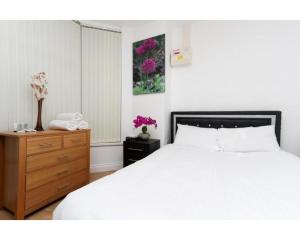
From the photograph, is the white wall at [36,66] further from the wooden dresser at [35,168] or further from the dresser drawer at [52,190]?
the dresser drawer at [52,190]

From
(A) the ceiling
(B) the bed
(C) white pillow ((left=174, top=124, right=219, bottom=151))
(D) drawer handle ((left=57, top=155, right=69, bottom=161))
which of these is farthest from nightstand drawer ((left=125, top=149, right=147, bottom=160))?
(A) the ceiling

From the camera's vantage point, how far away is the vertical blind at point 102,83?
299 cm

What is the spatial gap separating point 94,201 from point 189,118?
79.4 inches

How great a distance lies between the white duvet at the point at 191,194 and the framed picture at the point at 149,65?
1.65 meters

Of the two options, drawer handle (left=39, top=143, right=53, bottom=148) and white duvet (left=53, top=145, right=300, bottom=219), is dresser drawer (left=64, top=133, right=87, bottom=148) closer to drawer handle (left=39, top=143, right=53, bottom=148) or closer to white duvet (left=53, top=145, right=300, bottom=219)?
drawer handle (left=39, top=143, right=53, bottom=148)

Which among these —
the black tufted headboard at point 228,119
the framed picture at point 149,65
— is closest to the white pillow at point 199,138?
the black tufted headboard at point 228,119

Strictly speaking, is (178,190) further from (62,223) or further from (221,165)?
(221,165)

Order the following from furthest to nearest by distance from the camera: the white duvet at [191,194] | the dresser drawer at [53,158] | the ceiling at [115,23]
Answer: the ceiling at [115,23] < the dresser drawer at [53,158] < the white duvet at [191,194]

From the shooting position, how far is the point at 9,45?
2035 millimetres

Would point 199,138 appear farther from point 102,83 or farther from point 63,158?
point 102,83

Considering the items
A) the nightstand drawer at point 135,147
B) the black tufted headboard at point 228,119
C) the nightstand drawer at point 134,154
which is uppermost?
the black tufted headboard at point 228,119

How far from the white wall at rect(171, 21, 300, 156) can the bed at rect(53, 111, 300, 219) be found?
2.85 ft

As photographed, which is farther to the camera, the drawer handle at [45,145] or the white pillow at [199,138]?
the white pillow at [199,138]
